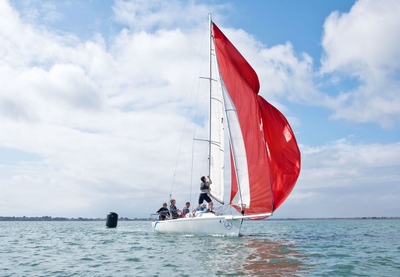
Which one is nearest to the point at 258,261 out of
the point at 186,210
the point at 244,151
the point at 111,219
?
the point at 244,151

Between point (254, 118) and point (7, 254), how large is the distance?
44.0 ft

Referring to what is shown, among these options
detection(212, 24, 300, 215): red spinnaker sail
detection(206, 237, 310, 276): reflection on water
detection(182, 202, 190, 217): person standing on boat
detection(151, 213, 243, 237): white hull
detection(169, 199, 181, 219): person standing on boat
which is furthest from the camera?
detection(169, 199, 181, 219): person standing on boat

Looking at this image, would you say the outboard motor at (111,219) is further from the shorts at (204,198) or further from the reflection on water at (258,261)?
the reflection on water at (258,261)

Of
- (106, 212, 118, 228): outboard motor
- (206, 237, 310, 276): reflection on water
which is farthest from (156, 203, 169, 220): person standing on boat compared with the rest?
(106, 212, 118, 228): outboard motor

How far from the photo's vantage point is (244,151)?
20.9m

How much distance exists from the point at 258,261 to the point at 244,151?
327 inches

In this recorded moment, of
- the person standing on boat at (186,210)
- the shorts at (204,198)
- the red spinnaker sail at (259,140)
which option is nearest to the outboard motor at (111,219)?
the person standing on boat at (186,210)

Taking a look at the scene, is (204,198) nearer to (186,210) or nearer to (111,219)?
(186,210)

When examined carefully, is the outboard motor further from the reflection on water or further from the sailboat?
the reflection on water

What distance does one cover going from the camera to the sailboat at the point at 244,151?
20328mm

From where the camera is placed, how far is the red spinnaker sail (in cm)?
2038

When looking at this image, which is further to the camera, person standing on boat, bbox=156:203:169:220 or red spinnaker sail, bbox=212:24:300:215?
person standing on boat, bbox=156:203:169:220

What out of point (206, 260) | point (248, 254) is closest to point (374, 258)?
point (248, 254)

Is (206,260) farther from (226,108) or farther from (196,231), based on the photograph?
(226,108)
